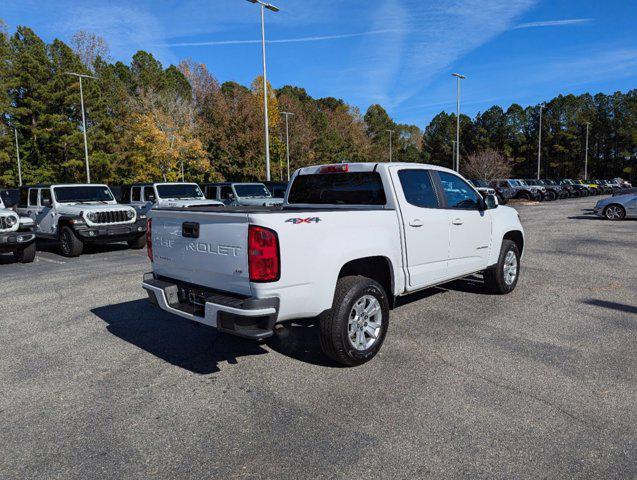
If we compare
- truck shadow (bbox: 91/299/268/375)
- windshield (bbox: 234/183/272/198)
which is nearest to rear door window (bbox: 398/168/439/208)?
truck shadow (bbox: 91/299/268/375)

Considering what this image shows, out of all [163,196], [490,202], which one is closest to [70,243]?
[163,196]

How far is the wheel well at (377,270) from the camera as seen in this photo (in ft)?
14.8

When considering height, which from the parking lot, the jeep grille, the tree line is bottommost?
the parking lot

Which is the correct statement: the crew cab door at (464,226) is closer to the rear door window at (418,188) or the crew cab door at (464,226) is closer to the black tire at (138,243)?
the rear door window at (418,188)

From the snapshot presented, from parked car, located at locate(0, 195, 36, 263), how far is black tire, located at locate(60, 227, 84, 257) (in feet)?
2.67

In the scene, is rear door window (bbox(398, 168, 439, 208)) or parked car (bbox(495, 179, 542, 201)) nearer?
rear door window (bbox(398, 168, 439, 208))

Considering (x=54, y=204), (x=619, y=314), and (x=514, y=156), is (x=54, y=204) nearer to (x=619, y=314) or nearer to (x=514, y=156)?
(x=619, y=314)

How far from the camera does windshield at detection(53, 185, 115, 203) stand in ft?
39.4

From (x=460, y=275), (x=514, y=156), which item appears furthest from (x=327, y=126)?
(x=460, y=275)

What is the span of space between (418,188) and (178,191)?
1098 cm

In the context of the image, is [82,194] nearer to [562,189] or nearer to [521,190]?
[521,190]

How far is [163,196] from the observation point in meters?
14.2

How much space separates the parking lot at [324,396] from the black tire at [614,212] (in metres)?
14.3

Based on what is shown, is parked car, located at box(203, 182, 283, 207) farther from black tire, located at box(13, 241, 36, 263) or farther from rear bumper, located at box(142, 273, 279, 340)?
rear bumper, located at box(142, 273, 279, 340)
